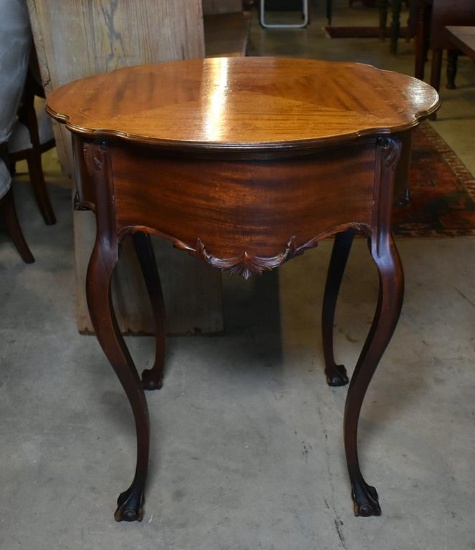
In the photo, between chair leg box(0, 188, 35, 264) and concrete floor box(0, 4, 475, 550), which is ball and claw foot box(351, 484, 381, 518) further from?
chair leg box(0, 188, 35, 264)

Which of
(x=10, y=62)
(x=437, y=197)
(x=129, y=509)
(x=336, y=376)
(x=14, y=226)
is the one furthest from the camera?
(x=437, y=197)

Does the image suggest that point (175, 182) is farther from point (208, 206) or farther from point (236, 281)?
point (236, 281)

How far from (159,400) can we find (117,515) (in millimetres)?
396

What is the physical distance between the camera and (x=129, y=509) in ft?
4.62

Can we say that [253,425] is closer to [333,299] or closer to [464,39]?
[333,299]

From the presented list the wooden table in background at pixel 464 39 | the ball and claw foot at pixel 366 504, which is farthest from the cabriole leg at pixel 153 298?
the wooden table in background at pixel 464 39

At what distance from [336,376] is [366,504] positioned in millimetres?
439

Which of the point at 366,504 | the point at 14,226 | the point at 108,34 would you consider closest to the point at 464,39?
the point at 108,34

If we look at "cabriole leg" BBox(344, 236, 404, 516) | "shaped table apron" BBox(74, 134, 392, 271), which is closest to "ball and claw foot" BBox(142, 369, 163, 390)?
"cabriole leg" BBox(344, 236, 404, 516)

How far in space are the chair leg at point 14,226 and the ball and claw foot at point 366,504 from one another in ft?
5.02

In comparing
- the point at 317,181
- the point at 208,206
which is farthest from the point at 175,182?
the point at 317,181

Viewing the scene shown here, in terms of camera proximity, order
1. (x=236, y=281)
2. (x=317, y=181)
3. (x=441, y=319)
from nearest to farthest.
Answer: (x=317, y=181), (x=441, y=319), (x=236, y=281)

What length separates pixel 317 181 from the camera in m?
1.13

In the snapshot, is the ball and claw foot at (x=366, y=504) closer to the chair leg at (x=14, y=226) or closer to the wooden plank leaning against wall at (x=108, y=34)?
the wooden plank leaning against wall at (x=108, y=34)
